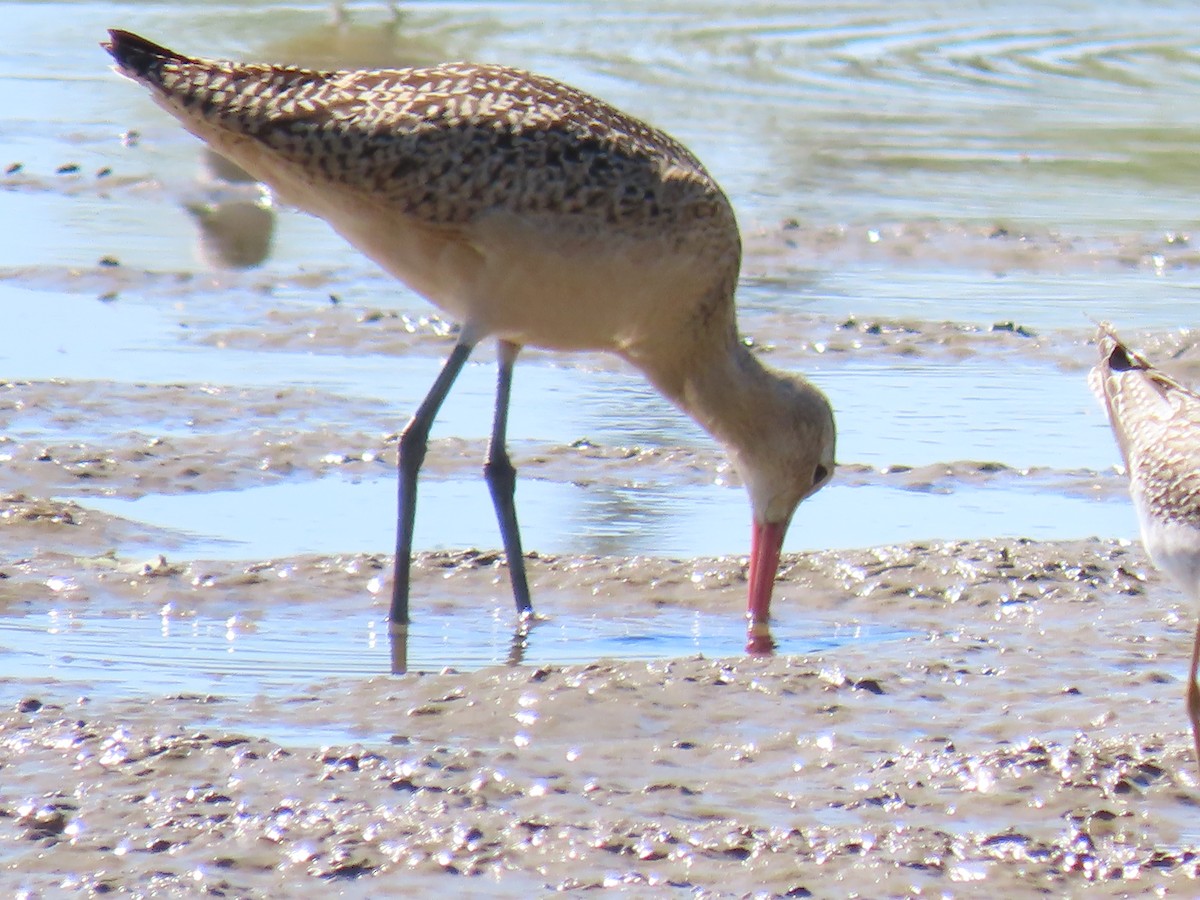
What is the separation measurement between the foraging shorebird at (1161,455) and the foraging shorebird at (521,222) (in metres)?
0.83

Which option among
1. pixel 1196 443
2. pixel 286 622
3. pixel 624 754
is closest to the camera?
pixel 624 754

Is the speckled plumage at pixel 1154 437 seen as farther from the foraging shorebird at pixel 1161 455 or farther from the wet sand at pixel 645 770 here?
the wet sand at pixel 645 770

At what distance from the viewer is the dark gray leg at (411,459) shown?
5.97 m

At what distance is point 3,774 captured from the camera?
4426mm

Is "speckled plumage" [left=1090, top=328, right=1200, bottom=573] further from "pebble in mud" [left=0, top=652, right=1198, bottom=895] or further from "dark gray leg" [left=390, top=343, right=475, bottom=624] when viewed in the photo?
"dark gray leg" [left=390, top=343, right=475, bottom=624]

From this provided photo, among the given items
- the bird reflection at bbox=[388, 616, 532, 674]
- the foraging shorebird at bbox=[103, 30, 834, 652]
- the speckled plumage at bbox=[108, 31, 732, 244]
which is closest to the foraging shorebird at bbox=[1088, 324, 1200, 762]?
the foraging shorebird at bbox=[103, 30, 834, 652]

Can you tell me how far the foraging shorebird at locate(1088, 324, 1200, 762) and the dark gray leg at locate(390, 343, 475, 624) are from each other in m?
1.78

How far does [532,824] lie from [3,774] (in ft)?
3.51

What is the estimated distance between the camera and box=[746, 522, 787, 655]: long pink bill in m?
6.06

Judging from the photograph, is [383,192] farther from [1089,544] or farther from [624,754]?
[1089,544]

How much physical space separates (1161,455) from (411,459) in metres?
2.08

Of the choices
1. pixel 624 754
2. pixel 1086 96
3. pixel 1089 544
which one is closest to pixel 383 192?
pixel 624 754

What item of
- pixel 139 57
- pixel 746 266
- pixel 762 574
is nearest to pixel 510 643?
pixel 762 574

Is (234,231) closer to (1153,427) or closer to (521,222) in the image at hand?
(521,222)
